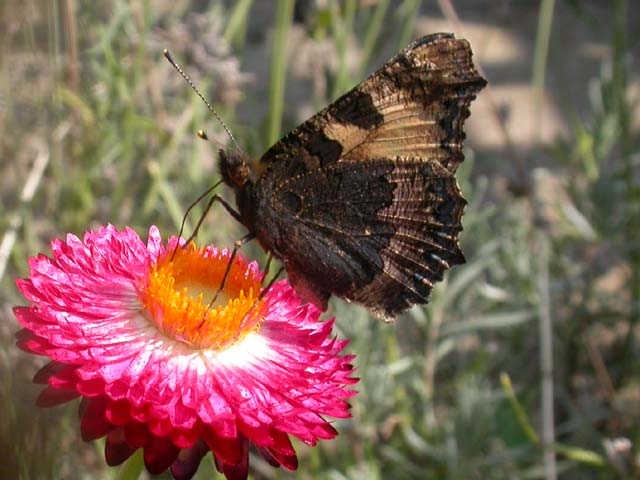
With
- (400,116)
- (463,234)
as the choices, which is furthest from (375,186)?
(463,234)

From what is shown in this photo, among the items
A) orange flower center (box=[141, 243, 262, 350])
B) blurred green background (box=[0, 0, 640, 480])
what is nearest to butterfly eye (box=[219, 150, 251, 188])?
orange flower center (box=[141, 243, 262, 350])

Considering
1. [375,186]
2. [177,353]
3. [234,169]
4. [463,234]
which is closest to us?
[177,353]

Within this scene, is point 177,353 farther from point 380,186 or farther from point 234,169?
point 380,186

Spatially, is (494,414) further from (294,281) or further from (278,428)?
(278,428)

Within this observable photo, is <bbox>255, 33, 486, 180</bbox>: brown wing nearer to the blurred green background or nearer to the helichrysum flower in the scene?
the helichrysum flower

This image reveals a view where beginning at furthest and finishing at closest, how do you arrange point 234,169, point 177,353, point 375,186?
1. point 375,186
2. point 234,169
3. point 177,353

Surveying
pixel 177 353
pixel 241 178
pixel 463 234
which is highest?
pixel 463 234

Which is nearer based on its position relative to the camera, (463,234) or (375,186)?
(375,186)

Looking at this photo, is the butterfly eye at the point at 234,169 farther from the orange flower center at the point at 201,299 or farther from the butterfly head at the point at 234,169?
the orange flower center at the point at 201,299
